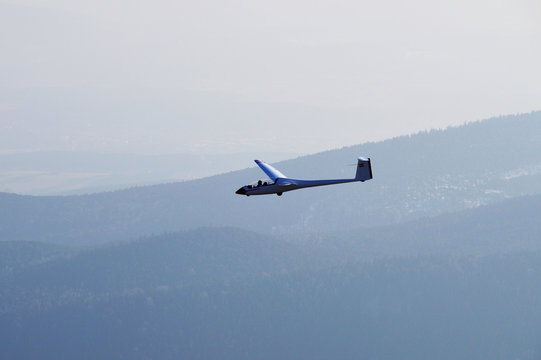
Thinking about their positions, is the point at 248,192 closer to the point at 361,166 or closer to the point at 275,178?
the point at 275,178

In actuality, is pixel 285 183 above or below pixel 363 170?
below

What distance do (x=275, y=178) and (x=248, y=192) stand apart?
4615mm

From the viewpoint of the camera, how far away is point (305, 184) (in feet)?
398

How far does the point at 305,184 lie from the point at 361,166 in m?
8.73

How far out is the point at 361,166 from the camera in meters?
125

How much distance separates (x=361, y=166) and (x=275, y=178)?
1208 centimetres

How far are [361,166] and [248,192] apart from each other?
15622 millimetres

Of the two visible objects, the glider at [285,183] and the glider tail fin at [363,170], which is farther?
the glider tail fin at [363,170]

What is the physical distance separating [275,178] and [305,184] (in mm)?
7876

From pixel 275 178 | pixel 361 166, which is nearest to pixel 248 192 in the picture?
pixel 275 178

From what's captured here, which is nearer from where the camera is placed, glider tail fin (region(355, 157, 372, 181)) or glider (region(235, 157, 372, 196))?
glider (region(235, 157, 372, 196))

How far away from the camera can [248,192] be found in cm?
12619

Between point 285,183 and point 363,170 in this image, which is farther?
point 363,170
